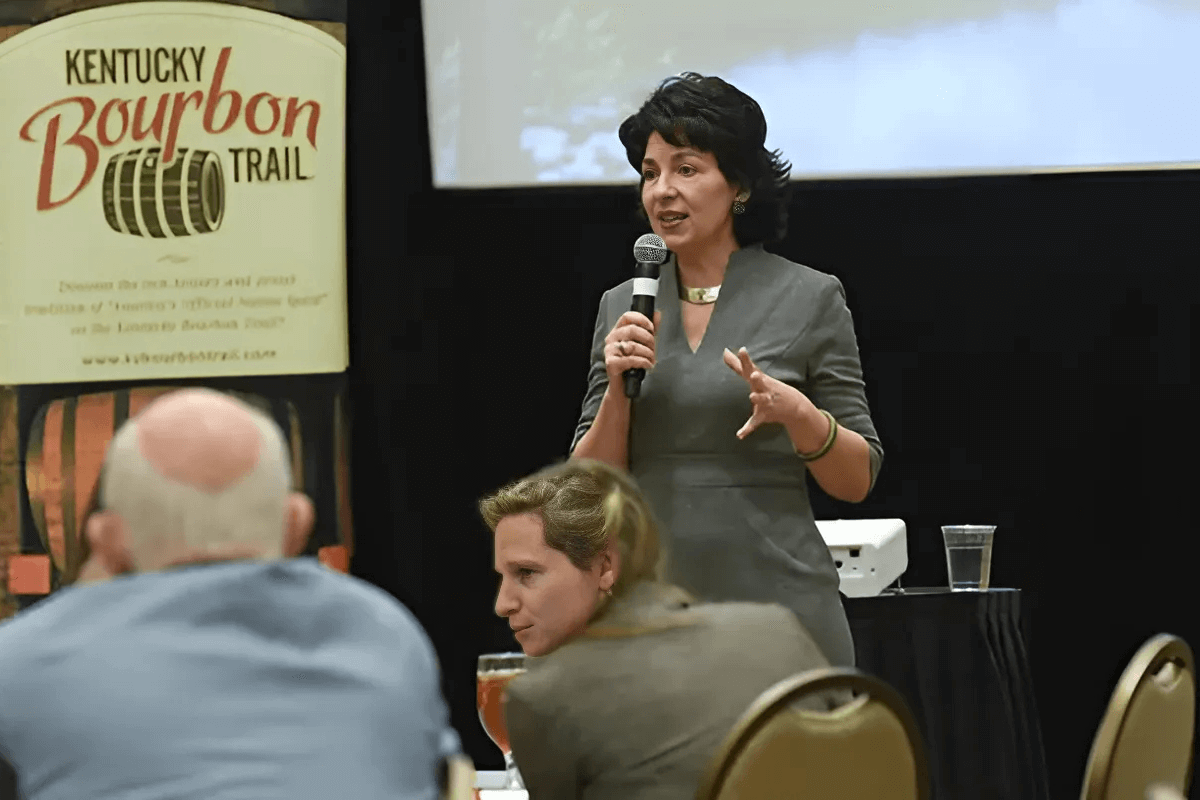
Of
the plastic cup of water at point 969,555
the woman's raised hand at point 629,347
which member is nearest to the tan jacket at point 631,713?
the woman's raised hand at point 629,347

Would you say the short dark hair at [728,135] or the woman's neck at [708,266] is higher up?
A: the short dark hair at [728,135]

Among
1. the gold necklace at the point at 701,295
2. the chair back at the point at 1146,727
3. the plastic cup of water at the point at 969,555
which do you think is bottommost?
the plastic cup of water at the point at 969,555

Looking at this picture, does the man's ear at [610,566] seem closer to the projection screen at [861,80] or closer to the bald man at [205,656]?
the bald man at [205,656]

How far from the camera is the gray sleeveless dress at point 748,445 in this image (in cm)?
204


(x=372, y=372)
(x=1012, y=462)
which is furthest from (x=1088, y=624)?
(x=372, y=372)

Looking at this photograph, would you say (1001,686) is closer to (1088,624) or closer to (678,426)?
(1088,624)

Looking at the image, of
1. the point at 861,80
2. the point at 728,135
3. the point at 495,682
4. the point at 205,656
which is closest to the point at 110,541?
the point at 205,656

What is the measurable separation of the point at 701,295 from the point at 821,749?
2.99 ft

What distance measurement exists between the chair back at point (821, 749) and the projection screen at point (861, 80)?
267 cm

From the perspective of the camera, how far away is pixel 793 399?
6.42 ft

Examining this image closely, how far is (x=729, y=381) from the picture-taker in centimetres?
206

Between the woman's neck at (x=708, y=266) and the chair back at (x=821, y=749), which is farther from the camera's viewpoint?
the woman's neck at (x=708, y=266)

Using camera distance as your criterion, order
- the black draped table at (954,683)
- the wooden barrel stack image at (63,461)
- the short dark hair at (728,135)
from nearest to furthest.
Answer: the short dark hair at (728,135) → the black draped table at (954,683) → the wooden barrel stack image at (63,461)

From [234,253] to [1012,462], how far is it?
2093 millimetres
